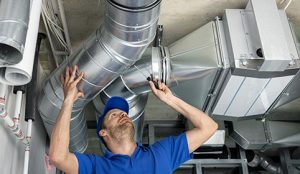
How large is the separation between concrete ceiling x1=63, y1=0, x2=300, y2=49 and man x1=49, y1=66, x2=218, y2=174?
43cm

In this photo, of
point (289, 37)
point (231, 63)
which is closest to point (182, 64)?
point (231, 63)

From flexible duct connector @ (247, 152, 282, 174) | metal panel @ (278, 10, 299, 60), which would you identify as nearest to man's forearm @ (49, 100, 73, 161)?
metal panel @ (278, 10, 299, 60)

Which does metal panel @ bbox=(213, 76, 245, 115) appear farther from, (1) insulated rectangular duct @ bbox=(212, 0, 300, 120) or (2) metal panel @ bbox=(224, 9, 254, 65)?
(2) metal panel @ bbox=(224, 9, 254, 65)

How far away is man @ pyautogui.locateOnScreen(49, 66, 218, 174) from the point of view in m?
1.41

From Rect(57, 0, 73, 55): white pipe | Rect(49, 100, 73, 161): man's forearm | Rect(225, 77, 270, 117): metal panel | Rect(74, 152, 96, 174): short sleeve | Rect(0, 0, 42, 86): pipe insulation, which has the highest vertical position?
Rect(57, 0, 73, 55): white pipe

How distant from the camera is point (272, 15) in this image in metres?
1.88

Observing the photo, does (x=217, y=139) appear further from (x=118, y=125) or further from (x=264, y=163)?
(x=118, y=125)

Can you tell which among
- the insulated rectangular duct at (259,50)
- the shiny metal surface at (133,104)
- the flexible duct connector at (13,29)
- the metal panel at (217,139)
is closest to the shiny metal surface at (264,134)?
the metal panel at (217,139)

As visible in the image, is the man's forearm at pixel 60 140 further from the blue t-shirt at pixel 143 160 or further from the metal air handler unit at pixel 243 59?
the metal air handler unit at pixel 243 59

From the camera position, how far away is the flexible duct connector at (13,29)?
3.71 ft

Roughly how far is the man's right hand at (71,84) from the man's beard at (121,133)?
239mm

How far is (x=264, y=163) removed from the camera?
3.15 metres

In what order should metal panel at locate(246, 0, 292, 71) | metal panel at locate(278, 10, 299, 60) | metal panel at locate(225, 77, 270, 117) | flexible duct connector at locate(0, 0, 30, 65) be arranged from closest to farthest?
flexible duct connector at locate(0, 0, 30, 65), metal panel at locate(246, 0, 292, 71), metal panel at locate(278, 10, 299, 60), metal panel at locate(225, 77, 270, 117)

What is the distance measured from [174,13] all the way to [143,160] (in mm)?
950
